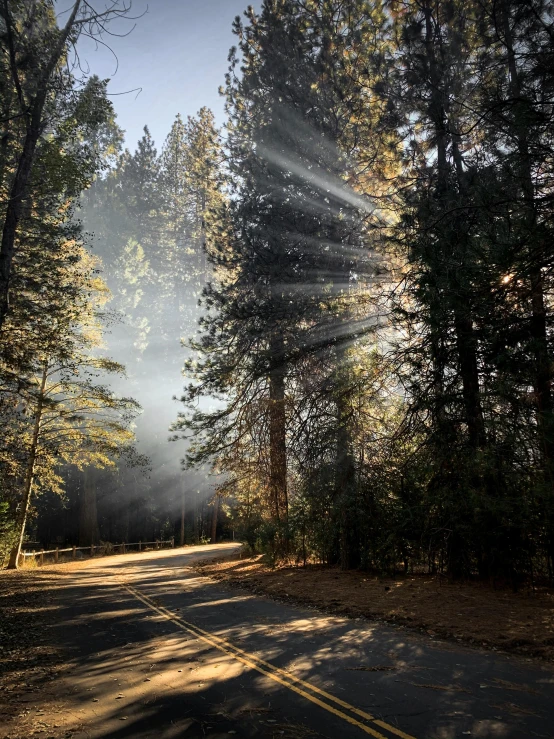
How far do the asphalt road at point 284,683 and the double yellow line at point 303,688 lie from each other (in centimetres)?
1

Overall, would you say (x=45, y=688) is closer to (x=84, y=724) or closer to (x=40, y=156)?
(x=84, y=724)

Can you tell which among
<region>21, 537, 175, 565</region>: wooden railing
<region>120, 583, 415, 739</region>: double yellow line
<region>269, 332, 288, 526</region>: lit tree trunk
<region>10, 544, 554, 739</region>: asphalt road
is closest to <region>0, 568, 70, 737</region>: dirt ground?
<region>10, 544, 554, 739</region>: asphalt road

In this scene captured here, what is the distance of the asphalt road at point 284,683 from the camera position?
4547 mm

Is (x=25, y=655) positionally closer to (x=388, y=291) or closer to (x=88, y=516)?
(x=388, y=291)

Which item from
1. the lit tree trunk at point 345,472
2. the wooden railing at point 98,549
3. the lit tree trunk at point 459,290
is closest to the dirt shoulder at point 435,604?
the lit tree trunk at point 345,472

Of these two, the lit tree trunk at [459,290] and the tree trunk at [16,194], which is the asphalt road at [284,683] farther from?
the tree trunk at [16,194]

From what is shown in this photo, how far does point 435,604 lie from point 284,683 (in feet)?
16.2

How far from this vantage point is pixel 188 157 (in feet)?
141

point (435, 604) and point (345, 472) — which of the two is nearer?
point (435, 604)

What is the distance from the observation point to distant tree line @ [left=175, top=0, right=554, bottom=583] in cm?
821

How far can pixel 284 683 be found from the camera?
5672 mm

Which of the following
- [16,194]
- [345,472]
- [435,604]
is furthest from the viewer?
[345,472]

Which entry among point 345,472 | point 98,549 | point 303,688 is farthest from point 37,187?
point 98,549

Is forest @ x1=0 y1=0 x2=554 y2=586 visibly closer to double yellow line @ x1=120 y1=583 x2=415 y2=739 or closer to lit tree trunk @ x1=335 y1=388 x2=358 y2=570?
lit tree trunk @ x1=335 y1=388 x2=358 y2=570
